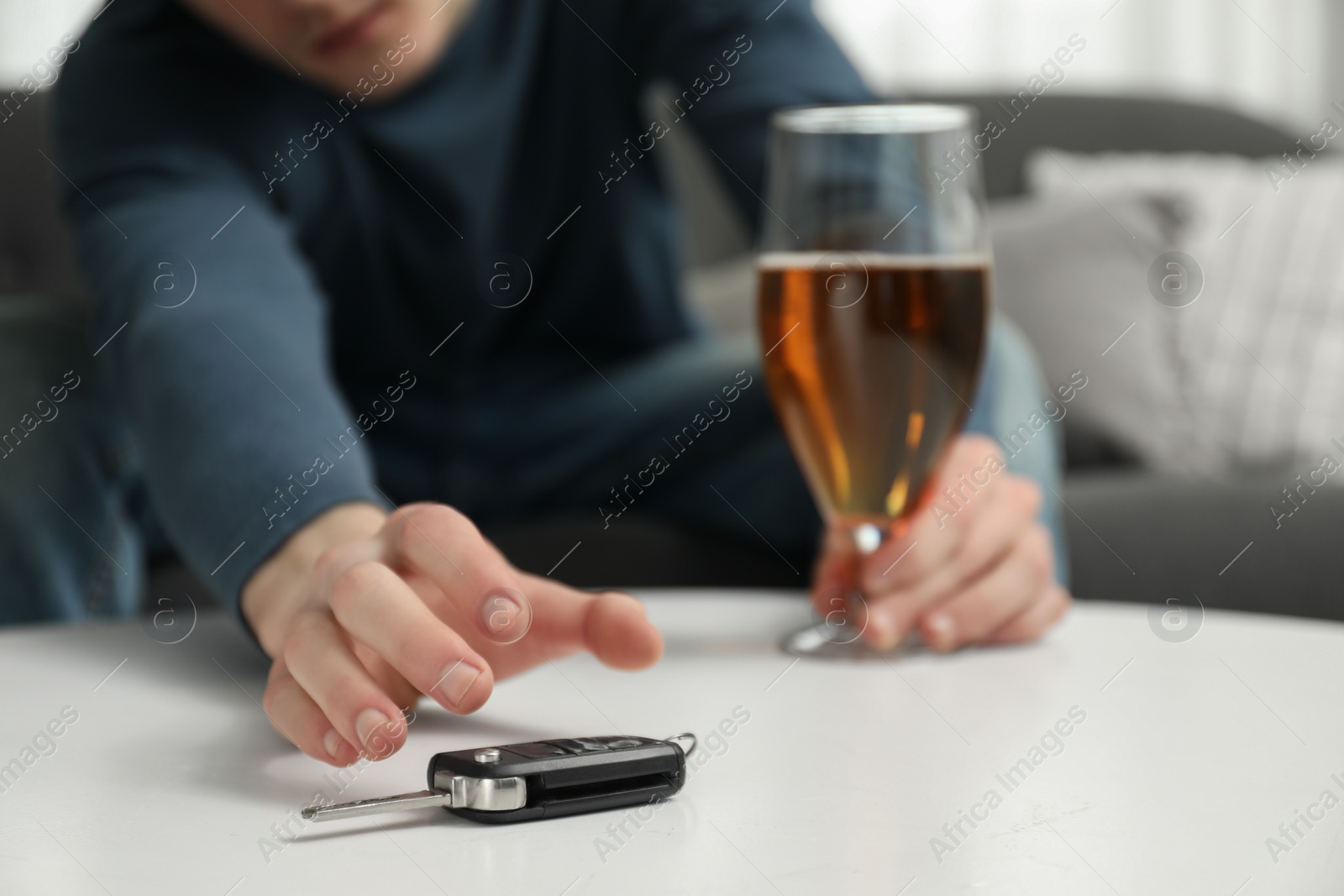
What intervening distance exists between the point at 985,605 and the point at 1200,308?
1.26 m

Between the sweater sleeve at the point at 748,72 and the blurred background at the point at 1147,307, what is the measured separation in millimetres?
233

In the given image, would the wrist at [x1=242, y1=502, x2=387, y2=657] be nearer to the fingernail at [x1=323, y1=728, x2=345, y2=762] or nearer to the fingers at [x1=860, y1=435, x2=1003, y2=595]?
the fingernail at [x1=323, y1=728, x2=345, y2=762]

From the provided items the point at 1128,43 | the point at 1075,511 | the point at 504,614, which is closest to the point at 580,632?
the point at 504,614

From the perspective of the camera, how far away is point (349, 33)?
33.4 inches

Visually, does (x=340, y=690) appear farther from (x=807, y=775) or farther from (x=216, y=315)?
(x=216, y=315)

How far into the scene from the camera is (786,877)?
0.33m

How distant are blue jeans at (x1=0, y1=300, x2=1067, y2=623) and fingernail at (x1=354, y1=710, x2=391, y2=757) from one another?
0.51 metres

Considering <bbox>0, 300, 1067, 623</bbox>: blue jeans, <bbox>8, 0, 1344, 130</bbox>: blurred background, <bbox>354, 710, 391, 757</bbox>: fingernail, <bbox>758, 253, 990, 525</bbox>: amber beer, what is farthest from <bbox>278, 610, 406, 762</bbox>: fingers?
<bbox>8, 0, 1344, 130</bbox>: blurred background

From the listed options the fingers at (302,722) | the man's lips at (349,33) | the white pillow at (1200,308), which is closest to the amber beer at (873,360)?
the fingers at (302,722)

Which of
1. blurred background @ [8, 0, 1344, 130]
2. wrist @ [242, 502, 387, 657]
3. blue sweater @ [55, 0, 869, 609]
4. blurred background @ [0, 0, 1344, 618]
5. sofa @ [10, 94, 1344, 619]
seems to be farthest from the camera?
blurred background @ [8, 0, 1344, 130]

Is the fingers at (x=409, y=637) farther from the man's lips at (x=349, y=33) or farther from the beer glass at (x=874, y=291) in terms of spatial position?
the man's lips at (x=349, y=33)

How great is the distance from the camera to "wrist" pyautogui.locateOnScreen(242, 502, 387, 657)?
0.56 meters

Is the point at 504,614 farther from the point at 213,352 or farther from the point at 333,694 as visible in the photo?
the point at 213,352

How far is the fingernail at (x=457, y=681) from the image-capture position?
429 millimetres
